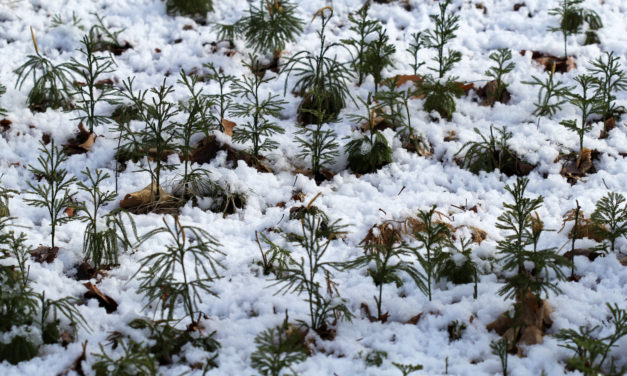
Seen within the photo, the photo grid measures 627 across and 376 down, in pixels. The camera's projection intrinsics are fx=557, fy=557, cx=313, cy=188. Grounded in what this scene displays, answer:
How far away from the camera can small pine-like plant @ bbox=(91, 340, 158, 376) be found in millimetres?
2428

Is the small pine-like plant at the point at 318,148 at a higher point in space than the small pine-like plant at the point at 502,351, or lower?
higher

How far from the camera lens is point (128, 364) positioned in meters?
2.51

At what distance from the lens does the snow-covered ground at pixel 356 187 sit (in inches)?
110

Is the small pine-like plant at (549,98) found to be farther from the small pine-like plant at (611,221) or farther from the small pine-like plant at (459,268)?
the small pine-like plant at (459,268)

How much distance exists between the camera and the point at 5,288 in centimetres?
272

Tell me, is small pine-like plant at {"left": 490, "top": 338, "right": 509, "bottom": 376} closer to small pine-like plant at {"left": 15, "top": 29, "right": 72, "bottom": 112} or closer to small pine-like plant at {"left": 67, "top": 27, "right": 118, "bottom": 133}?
small pine-like plant at {"left": 67, "top": 27, "right": 118, "bottom": 133}

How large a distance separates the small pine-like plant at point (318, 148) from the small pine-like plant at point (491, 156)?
1.01 meters

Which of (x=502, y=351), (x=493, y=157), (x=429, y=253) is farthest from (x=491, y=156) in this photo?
(x=502, y=351)

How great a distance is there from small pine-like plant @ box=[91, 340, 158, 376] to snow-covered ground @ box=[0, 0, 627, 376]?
113 mm

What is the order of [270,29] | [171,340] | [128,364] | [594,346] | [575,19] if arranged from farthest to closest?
[575,19] → [270,29] → [171,340] → [128,364] → [594,346]

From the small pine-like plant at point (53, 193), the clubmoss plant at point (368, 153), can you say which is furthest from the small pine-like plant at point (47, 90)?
the clubmoss plant at point (368, 153)

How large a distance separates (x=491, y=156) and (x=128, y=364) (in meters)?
3.02

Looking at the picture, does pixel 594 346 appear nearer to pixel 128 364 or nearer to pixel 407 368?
pixel 407 368

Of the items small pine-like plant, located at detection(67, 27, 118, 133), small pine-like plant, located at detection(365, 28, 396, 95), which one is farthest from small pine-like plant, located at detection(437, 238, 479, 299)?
small pine-like plant, located at detection(67, 27, 118, 133)
